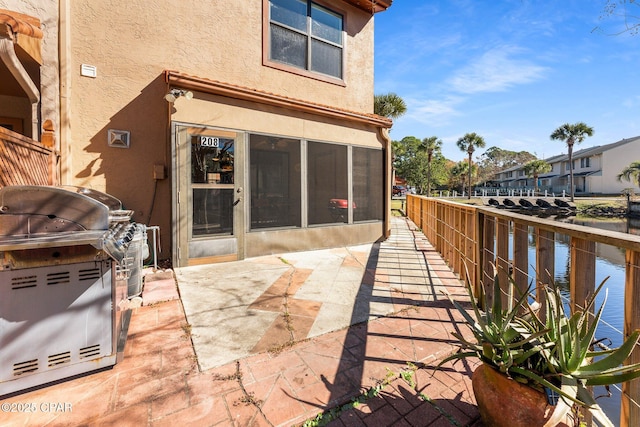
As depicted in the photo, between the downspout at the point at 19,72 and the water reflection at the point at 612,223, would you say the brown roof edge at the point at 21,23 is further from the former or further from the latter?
the water reflection at the point at 612,223

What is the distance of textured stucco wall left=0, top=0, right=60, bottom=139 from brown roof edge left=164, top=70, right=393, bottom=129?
1669 mm

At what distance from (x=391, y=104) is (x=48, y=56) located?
47.9ft

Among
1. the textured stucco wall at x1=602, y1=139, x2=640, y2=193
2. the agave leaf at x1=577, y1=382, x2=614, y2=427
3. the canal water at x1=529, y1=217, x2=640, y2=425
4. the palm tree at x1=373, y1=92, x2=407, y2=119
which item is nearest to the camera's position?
the agave leaf at x1=577, y1=382, x2=614, y2=427

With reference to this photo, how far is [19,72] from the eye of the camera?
324 cm

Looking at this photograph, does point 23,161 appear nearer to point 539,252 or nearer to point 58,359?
point 58,359

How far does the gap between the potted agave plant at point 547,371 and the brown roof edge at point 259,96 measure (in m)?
5.12

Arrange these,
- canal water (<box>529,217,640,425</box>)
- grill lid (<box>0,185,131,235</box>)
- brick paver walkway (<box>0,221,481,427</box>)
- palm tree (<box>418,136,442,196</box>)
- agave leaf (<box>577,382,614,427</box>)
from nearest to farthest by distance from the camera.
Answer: agave leaf (<box>577,382,614,427</box>), brick paver walkway (<box>0,221,481,427</box>), grill lid (<box>0,185,131,235</box>), canal water (<box>529,217,640,425</box>), palm tree (<box>418,136,442,196</box>)

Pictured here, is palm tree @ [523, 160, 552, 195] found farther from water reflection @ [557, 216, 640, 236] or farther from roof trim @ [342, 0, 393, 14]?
roof trim @ [342, 0, 393, 14]

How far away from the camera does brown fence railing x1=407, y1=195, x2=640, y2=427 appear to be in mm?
1333

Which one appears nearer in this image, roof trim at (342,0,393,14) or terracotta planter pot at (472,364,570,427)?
terracotta planter pot at (472,364,570,427)

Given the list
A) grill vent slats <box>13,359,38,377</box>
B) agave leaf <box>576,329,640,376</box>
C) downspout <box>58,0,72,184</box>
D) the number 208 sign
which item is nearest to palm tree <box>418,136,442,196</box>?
the number 208 sign

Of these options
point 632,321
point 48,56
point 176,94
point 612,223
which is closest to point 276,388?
point 632,321

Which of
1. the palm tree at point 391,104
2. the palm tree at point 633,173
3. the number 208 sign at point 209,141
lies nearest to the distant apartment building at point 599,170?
the palm tree at point 633,173

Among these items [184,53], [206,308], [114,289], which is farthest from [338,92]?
[114,289]
